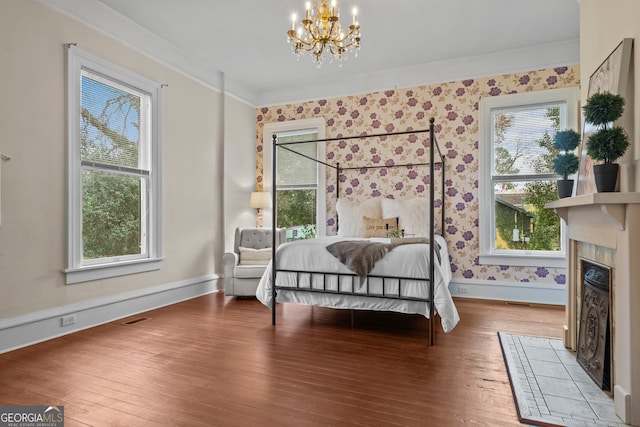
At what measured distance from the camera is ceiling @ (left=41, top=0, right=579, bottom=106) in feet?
11.1

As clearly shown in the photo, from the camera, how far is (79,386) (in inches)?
84.4

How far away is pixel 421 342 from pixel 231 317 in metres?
1.80

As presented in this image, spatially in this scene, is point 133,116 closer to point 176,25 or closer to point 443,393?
point 176,25

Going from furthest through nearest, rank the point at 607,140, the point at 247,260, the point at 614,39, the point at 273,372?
1. the point at 247,260
2. the point at 273,372
3. the point at 614,39
4. the point at 607,140

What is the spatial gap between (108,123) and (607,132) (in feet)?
12.7

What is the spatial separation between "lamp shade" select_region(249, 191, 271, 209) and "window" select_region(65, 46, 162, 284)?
154cm

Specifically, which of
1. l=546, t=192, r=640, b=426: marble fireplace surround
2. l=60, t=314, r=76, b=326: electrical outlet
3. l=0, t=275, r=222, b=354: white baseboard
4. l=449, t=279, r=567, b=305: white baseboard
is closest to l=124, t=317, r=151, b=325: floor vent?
l=0, t=275, r=222, b=354: white baseboard

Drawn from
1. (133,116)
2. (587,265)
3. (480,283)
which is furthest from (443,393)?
(133,116)

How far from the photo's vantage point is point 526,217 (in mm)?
4305

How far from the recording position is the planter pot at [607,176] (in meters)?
1.95

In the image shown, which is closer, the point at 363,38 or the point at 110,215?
the point at 110,215

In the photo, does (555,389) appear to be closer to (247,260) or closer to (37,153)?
(247,260)

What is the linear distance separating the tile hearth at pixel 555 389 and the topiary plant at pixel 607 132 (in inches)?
49.5

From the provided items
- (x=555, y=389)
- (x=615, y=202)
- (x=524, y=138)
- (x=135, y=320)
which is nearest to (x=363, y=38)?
(x=524, y=138)
